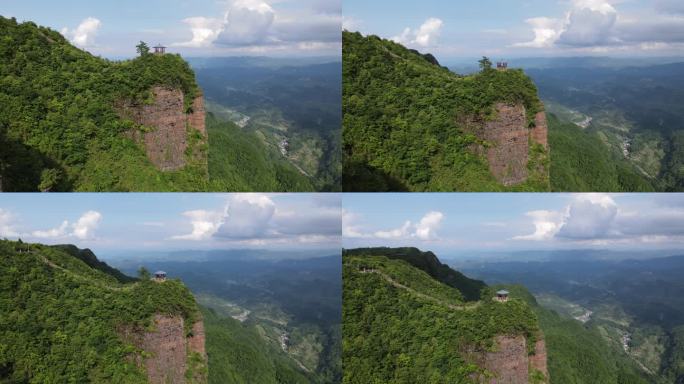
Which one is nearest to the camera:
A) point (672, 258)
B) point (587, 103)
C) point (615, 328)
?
point (587, 103)

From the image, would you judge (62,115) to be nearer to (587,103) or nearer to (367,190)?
(367,190)

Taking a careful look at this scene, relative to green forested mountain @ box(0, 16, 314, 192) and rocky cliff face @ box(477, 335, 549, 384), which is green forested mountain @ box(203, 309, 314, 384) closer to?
green forested mountain @ box(0, 16, 314, 192)

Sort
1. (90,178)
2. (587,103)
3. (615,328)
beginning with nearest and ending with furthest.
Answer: (90,178), (587,103), (615,328)

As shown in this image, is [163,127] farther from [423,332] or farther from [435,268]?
[423,332]

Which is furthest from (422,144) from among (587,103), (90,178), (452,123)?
(90,178)

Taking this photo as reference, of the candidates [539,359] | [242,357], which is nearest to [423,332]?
[539,359]

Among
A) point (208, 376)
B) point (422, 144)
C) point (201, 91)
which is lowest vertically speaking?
point (208, 376)

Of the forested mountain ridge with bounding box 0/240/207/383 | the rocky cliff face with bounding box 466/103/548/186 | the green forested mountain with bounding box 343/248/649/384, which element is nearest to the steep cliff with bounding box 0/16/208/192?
the forested mountain ridge with bounding box 0/240/207/383

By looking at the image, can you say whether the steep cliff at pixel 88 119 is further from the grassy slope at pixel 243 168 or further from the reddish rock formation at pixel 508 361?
the reddish rock formation at pixel 508 361
